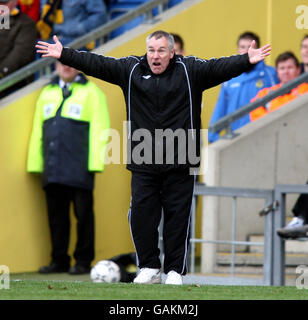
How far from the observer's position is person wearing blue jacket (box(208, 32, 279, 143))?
45.5 ft

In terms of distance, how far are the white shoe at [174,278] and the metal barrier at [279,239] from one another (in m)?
2.49

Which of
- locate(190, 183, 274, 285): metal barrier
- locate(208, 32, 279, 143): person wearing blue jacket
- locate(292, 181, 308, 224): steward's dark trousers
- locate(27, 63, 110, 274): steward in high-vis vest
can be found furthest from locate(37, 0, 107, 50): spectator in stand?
locate(292, 181, 308, 224): steward's dark trousers

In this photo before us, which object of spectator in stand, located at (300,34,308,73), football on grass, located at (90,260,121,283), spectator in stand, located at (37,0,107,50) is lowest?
football on grass, located at (90,260,121,283)

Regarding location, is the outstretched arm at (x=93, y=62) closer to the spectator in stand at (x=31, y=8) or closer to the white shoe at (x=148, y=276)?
the white shoe at (x=148, y=276)

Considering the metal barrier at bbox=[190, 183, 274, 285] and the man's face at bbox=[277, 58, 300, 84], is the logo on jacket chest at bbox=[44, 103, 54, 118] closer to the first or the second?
the metal barrier at bbox=[190, 183, 274, 285]

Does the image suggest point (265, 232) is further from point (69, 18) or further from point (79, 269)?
point (69, 18)

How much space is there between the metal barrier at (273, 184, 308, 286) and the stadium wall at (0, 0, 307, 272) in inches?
109

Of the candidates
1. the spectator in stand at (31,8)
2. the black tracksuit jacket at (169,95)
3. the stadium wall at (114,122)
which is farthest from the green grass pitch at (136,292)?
the spectator in stand at (31,8)

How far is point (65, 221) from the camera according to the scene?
43.5 feet

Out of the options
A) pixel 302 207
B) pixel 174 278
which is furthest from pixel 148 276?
pixel 302 207

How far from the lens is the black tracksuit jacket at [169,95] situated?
9.16 meters

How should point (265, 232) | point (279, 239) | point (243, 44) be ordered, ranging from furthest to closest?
1. point (243, 44)
2. point (265, 232)
3. point (279, 239)

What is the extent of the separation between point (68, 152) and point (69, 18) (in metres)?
2.13

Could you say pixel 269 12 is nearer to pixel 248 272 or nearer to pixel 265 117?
pixel 265 117
